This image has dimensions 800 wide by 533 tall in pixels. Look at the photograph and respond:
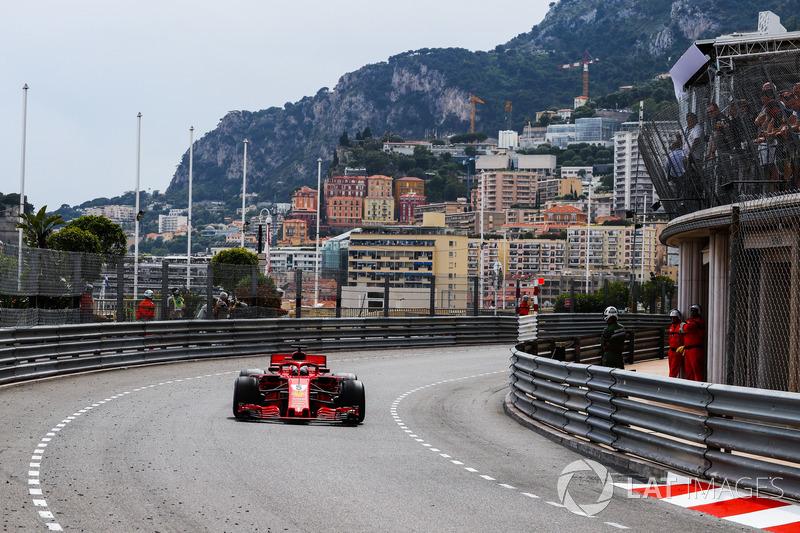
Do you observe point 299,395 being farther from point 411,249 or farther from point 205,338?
point 411,249

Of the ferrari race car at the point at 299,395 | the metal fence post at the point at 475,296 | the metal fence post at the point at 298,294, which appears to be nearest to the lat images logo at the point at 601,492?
the ferrari race car at the point at 299,395

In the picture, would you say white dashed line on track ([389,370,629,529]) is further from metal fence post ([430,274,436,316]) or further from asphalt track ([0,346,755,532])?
metal fence post ([430,274,436,316])

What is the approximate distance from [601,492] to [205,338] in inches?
685

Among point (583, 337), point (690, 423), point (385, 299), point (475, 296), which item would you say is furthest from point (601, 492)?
point (475, 296)

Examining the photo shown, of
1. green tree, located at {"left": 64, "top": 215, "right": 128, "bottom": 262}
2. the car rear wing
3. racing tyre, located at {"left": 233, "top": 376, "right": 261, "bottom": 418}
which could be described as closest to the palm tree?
green tree, located at {"left": 64, "top": 215, "right": 128, "bottom": 262}

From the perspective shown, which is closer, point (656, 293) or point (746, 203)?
point (746, 203)

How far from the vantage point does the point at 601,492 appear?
9172 mm

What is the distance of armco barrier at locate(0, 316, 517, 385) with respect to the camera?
19062 mm

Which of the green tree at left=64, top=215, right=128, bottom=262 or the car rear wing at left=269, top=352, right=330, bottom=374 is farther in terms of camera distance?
the green tree at left=64, top=215, right=128, bottom=262

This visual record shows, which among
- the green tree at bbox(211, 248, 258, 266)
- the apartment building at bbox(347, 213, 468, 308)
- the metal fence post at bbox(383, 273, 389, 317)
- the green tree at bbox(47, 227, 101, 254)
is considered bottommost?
the metal fence post at bbox(383, 273, 389, 317)

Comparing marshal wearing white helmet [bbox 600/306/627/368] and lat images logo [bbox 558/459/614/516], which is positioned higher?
marshal wearing white helmet [bbox 600/306/627/368]

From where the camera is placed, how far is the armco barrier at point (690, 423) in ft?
28.1

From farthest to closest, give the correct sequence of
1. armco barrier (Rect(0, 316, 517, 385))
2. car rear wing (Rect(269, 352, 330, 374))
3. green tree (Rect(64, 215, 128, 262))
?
green tree (Rect(64, 215, 128, 262)), armco barrier (Rect(0, 316, 517, 385)), car rear wing (Rect(269, 352, 330, 374))

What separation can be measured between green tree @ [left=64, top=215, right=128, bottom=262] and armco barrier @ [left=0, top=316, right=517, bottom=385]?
2870 centimetres
